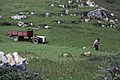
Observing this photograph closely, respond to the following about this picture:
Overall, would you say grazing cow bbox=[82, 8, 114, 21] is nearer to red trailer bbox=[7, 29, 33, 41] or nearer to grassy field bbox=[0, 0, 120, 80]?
grassy field bbox=[0, 0, 120, 80]

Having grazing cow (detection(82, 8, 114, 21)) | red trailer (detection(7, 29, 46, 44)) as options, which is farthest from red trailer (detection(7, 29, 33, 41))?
grazing cow (detection(82, 8, 114, 21))

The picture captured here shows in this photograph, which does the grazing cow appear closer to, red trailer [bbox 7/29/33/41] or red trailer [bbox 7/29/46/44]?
red trailer [bbox 7/29/46/44]

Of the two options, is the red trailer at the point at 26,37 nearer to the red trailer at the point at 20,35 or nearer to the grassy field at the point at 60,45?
the red trailer at the point at 20,35

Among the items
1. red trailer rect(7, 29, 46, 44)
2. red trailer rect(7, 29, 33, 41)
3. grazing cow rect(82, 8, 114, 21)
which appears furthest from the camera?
grazing cow rect(82, 8, 114, 21)

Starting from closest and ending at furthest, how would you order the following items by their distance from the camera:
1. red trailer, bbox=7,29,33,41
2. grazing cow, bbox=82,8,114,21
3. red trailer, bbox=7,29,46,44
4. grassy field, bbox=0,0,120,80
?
grassy field, bbox=0,0,120,80, red trailer, bbox=7,29,46,44, red trailer, bbox=7,29,33,41, grazing cow, bbox=82,8,114,21

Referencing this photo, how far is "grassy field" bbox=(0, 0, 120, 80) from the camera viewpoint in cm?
2534

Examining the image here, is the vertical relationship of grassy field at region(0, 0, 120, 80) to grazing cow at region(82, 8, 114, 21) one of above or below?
above

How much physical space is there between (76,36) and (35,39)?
8.84m

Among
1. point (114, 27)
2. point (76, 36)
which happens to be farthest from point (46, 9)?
point (76, 36)

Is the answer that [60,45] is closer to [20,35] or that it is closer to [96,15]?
[20,35]

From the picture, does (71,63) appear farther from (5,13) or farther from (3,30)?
(5,13)

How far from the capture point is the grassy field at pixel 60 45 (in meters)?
25.3

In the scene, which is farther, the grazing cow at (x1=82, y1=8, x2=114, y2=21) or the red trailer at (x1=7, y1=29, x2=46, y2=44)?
the grazing cow at (x1=82, y1=8, x2=114, y2=21)

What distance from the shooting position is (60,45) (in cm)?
4184
